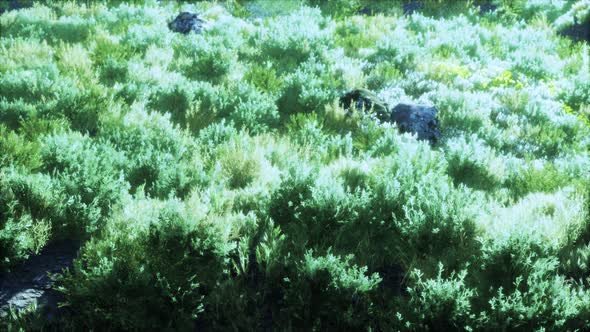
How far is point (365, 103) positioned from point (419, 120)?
0.84m

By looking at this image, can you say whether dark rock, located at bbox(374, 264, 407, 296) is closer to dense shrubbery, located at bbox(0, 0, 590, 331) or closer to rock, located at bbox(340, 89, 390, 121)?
dense shrubbery, located at bbox(0, 0, 590, 331)

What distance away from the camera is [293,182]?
471 cm

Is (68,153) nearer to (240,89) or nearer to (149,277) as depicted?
(149,277)

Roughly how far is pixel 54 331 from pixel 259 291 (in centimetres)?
148

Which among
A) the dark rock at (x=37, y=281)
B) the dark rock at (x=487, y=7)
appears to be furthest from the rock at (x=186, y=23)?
the dark rock at (x=487, y=7)

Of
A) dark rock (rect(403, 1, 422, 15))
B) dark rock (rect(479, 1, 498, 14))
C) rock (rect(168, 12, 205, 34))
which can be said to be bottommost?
rock (rect(168, 12, 205, 34))

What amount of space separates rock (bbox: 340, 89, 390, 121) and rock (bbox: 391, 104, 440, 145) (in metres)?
0.17

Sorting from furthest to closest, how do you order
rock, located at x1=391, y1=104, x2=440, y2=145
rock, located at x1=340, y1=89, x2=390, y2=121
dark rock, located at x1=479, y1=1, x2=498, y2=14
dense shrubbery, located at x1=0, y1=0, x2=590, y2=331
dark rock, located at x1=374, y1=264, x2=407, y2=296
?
1. dark rock, located at x1=479, y1=1, x2=498, y2=14
2. rock, located at x1=340, y1=89, x2=390, y2=121
3. rock, located at x1=391, y1=104, x2=440, y2=145
4. dark rock, located at x1=374, y1=264, x2=407, y2=296
5. dense shrubbery, located at x1=0, y1=0, x2=590, y2=331

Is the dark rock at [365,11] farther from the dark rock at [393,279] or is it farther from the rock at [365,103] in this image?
the dark rock at [393,279]

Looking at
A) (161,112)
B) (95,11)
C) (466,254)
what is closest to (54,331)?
(466,254)

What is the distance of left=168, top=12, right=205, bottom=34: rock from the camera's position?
10.1m

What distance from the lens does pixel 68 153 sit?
5070mm

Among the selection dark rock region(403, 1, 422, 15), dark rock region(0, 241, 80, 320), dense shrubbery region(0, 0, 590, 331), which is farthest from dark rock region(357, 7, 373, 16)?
dark rock region(0, 241, 80, 320)

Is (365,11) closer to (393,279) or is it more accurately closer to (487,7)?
(487,7)
